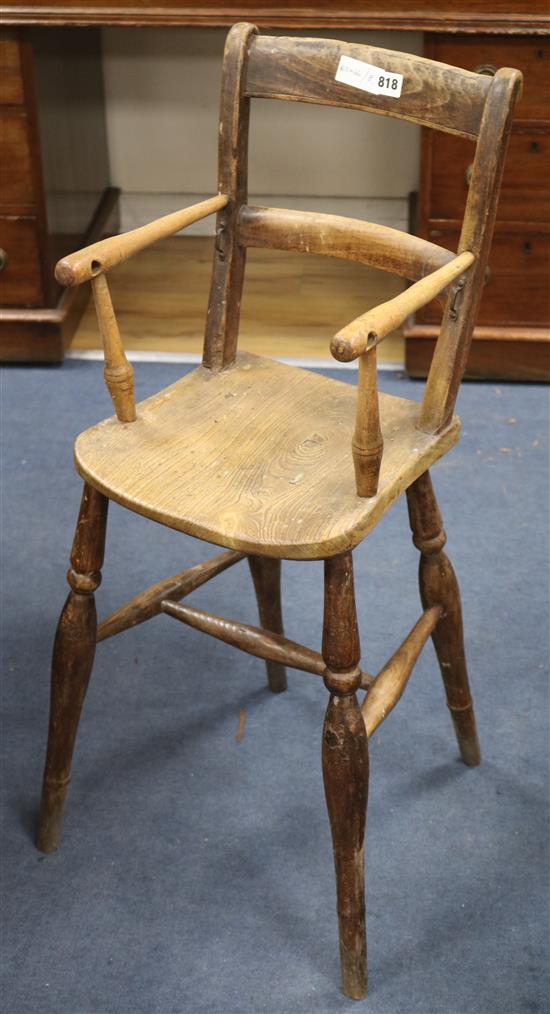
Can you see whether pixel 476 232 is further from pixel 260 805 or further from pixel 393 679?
pixel 260 805

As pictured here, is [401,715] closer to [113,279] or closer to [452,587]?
[452,587]

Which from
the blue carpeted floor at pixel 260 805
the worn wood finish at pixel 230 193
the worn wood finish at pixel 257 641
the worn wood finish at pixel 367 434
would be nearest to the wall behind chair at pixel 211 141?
the blue carpeted floor at pixel 260 805

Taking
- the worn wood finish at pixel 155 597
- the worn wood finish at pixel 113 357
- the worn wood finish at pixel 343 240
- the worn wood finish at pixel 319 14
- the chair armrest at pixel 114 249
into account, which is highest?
the worn wood finish at pixel 319 14

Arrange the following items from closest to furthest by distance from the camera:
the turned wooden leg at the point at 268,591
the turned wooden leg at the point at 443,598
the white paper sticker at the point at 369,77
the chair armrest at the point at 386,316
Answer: the chair armrest at the point at 386,316, the white paper sticker at the point at 369,77, the turned wooden leg at the point at 443,598, the turned wooden leg at the point at 268,591

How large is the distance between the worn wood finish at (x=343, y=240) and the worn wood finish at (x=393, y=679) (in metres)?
0.43

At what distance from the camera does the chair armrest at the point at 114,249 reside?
4.24 feet

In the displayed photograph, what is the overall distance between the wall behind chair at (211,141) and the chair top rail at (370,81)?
1.77 m

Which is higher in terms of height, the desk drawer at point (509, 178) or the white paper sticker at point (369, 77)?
the white paper sticker at point (369, 77)

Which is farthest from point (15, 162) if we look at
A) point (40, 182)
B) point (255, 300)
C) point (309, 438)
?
point (309, 438)

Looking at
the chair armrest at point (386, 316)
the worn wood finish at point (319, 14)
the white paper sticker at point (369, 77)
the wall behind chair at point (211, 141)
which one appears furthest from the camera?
the wall behind chair at point (211, 141)

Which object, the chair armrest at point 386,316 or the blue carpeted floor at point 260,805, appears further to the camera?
the blue carpeted floor at point 260,805

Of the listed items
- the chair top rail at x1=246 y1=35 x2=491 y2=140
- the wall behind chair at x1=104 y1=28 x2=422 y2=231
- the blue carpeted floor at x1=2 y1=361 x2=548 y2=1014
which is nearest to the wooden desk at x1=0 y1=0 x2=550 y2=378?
the wall behind chair at x1=104 y1=28 x2=422 y2=231

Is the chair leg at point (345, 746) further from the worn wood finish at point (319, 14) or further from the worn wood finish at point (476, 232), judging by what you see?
the worn wood finish at point (319, 14)

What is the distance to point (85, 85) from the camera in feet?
9.77
